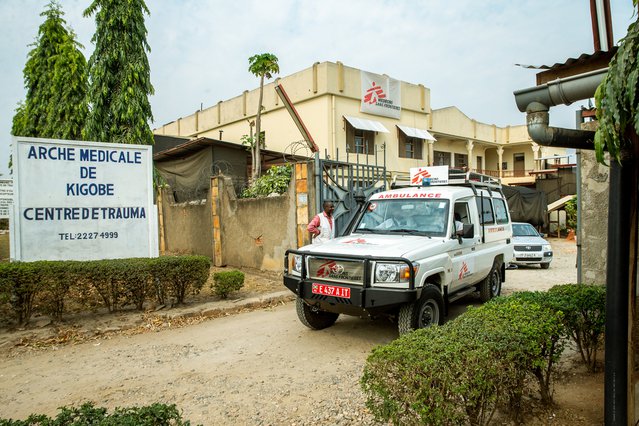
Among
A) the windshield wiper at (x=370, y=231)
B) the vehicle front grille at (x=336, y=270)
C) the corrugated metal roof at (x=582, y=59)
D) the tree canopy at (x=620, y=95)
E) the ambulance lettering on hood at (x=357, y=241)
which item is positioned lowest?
the vehicle front grille at (x=336, y=270)

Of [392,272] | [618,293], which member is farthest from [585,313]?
[392,272]

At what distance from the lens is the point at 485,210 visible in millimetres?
7711

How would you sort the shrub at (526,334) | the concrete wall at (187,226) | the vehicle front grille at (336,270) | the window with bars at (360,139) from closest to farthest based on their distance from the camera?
the shrub at (526,334) < the vehicle front grille at (336,270) < the concrete wall at (187,226) < the window with bars at (360,139)

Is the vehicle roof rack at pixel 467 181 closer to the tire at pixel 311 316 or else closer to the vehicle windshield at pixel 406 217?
the vehicle windshield at pixel 406 217

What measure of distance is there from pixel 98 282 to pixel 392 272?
169 inches

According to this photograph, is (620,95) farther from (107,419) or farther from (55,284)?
(55,284)

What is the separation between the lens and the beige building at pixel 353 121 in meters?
19.4

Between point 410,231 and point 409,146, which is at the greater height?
point 409,146

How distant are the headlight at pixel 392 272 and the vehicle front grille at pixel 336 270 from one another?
0.66 feet

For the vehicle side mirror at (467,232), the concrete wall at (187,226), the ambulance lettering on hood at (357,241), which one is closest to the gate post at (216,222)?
the concrete wall at (187,226)

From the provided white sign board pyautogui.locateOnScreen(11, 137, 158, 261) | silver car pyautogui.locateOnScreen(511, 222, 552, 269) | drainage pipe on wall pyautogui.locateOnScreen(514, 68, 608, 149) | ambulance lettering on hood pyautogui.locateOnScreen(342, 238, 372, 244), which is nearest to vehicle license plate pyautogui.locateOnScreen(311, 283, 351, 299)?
ambulance lettering on hood pyautogui.locateOnScreen(342, 238, 372, 244)

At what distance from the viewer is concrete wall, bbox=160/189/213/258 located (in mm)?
13156

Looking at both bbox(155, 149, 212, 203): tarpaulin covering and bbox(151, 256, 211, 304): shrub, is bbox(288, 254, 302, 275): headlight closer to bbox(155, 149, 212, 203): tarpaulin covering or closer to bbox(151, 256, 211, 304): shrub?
bbox(151, 256, 211, 304): shrub

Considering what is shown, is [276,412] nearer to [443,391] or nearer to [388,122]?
[443,391]
